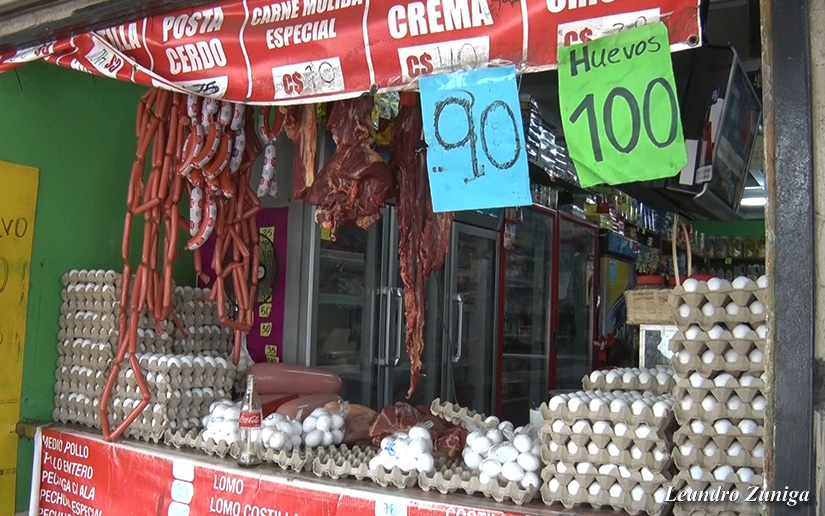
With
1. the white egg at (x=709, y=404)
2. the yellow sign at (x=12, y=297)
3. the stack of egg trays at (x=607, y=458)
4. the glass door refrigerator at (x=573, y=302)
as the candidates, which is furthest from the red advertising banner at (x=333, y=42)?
the glass door refrigerator at (x=573, y=302)

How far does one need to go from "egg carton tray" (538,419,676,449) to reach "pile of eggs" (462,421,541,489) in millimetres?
107

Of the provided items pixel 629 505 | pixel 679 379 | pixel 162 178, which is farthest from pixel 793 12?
pixel 162 178

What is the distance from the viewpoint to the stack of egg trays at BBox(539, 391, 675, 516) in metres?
2.24

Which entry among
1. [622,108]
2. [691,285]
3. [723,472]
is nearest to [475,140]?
[622,108]

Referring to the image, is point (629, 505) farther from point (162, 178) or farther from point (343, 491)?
point (162, 178)

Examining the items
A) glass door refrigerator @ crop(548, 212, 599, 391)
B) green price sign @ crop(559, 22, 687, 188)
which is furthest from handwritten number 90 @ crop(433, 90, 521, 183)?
glass door refrigerator @ crop(548, 212, 599, 391)

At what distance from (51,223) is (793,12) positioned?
11.4 ft

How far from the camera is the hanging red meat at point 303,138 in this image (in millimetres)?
3414

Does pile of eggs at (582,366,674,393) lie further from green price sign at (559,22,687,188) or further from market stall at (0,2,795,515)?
green price sign at (559,22,687,188)

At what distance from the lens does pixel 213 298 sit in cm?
369

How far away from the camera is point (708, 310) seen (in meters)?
2.22

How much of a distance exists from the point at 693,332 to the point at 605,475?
20.4 inches

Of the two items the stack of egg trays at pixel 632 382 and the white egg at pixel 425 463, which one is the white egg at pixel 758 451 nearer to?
the stack of egg trays at pixel 632 382

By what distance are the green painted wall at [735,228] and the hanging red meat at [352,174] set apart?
413 inches
